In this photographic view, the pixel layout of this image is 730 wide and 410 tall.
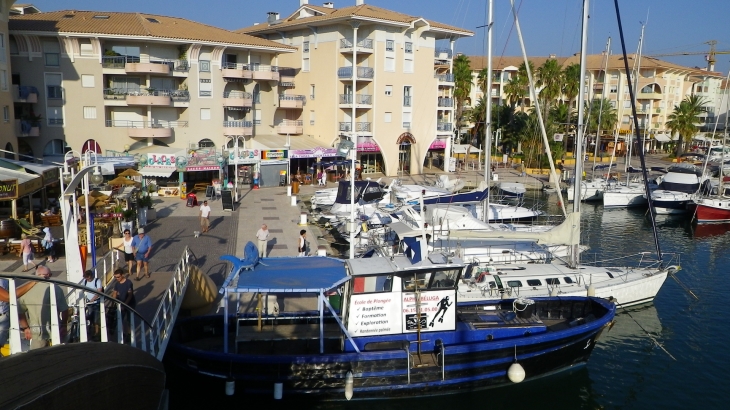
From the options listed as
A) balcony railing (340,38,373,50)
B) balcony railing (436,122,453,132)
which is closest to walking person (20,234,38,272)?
balcony railing (340,38,373,50)

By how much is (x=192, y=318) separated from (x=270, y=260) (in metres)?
2.66

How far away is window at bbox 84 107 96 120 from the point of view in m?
44.2

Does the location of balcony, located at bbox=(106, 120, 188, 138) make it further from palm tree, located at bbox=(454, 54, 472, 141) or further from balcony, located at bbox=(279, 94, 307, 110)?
palm tree, located at bbox=(454, 54, 472, 141)

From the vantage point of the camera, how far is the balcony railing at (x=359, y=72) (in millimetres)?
50938

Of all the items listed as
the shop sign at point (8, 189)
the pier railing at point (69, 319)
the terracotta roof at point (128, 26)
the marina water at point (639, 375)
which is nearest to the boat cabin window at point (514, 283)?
the marina water at point (639, 375)

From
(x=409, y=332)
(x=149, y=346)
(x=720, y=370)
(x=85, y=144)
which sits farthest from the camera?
(x=85, y=144)

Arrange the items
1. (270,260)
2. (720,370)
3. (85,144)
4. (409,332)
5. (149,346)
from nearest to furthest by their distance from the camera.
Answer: (149,346), (409,332), (270,260), (720,370), (85,144)

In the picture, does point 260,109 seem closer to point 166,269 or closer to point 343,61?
point 343,61

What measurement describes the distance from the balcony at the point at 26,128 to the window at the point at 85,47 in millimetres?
5851

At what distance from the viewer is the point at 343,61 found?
2046 inches

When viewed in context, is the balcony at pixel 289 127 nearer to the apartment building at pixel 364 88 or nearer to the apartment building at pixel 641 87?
the apartment building at pixel 364 88

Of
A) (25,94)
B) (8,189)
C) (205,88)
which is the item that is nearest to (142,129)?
(205,88)

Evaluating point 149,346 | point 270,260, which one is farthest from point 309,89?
point 149,346

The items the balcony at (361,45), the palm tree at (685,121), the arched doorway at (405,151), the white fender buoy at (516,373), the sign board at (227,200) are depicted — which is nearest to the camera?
the white fender buoy at (516,373)
